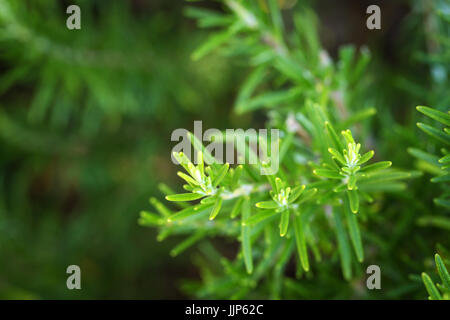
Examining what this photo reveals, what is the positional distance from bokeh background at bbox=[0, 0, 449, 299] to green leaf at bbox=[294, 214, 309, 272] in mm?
798

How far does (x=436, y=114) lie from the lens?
0.62 m

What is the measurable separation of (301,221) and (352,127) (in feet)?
1.37

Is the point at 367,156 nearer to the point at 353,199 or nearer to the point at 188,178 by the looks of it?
the point at 353,199

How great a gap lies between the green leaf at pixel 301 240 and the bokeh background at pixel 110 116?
→ 0.80m

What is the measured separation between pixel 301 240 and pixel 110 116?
130 centimetres

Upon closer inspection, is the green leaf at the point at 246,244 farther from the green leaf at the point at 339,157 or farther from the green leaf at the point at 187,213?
the green leaf at the point at 339,157

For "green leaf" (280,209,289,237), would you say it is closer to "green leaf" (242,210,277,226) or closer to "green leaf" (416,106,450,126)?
"green leaf" (242,210,277,226)

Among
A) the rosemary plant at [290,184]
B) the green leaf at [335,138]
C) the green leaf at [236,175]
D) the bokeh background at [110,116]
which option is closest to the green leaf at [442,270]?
the rosemary plant at [290,184]

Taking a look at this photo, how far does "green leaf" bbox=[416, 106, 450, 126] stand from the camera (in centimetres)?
62

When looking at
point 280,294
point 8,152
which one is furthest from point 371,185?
point 8,152

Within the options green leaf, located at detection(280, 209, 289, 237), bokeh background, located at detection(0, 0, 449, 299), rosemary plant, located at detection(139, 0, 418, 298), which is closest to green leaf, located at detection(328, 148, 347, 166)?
rosemary plant, located at detection(139, 0, 418, 298)

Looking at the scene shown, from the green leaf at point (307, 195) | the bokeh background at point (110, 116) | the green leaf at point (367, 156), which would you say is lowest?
the green leaf at point (307, 195)

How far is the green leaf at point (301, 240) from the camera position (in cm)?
66
